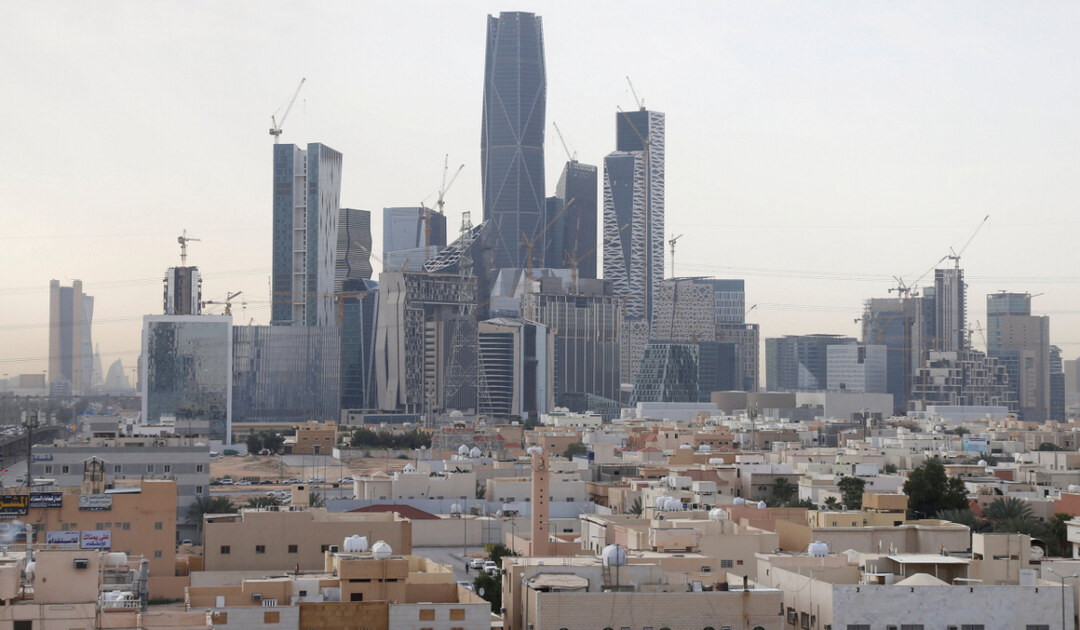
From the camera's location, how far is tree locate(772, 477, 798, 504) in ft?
265

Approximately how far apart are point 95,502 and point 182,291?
388ft

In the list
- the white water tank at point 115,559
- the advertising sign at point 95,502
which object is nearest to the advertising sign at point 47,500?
the advertising sign at point 95,502

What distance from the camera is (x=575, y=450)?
4779 inches

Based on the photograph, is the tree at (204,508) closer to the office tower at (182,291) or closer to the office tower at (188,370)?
the office tower at (188,370)

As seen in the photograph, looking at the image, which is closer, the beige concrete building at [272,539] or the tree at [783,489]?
the beige concrete building at [272,539]

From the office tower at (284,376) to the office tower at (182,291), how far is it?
2460cm

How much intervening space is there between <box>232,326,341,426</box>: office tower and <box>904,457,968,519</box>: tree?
125 meters

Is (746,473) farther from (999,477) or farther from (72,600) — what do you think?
(72,600)

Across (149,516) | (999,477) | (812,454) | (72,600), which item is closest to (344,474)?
(812,454)

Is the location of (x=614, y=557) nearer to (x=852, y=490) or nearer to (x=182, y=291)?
(x=852, y=490)

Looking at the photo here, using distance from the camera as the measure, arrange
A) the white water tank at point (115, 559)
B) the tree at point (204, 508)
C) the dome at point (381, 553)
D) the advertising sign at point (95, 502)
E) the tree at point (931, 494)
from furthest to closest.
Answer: the tree at point (931, 494)
the tree at point (204, 508)
the advertising sign at point (95, 502)
the white water tank at point (115, 559)
the dome at point (381, 553)

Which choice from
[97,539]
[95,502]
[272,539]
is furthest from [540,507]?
[95,502]

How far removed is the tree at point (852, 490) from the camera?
66938mm

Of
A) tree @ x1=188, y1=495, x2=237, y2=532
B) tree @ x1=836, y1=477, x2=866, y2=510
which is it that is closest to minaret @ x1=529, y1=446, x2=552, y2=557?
tree @ x1=836, y1=477, x2=866, y2=510
